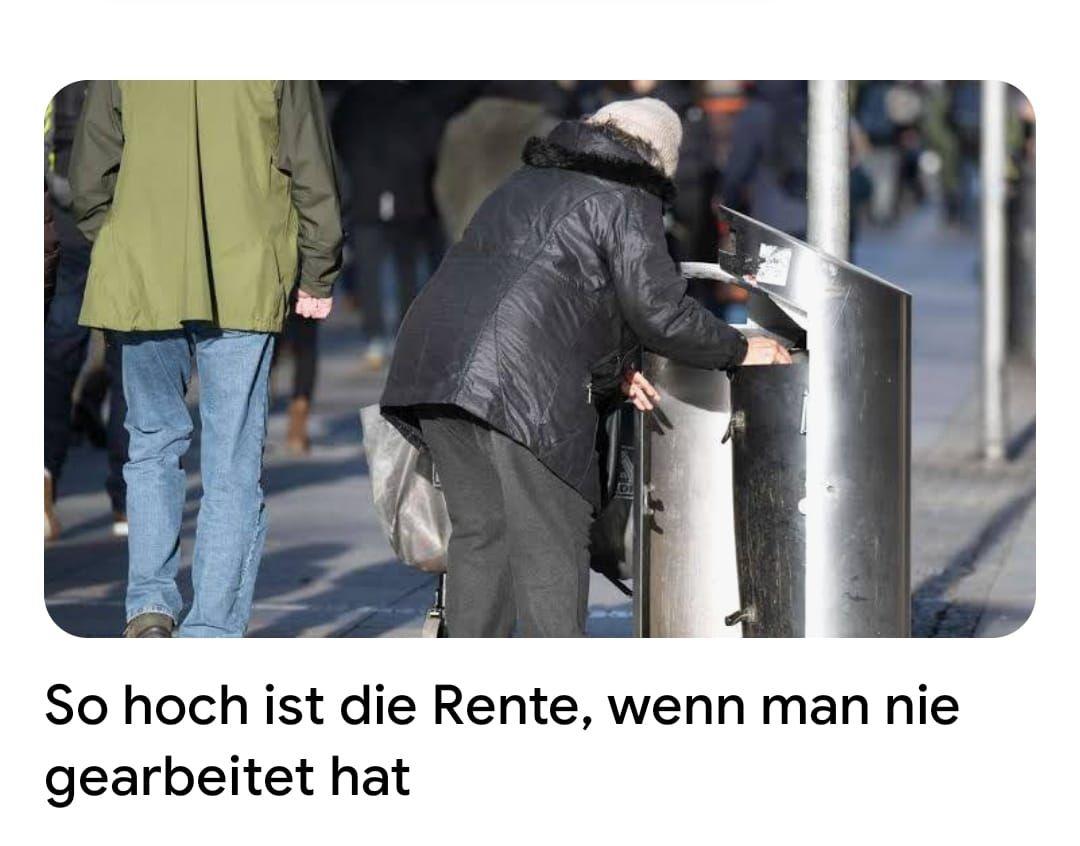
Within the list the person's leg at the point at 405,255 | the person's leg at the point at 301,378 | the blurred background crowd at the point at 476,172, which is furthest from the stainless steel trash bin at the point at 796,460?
the person's leg at the point at 405,255

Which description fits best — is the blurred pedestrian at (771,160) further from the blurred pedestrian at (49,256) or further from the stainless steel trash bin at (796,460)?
the stainless steel trash bin at (796,460)

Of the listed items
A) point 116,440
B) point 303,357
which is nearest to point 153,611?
point 116,440

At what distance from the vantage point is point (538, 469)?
5633mm

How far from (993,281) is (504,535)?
574 cm

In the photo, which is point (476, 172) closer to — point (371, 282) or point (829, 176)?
point (371, 282)

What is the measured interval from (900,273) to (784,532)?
65.3ft

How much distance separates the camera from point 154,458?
604 centimetres

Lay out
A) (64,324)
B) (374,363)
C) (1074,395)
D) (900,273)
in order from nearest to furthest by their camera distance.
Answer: (1074,395) → (64,324) → (374,363) → (900,273)

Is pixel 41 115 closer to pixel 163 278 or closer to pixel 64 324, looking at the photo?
pixel 163 278

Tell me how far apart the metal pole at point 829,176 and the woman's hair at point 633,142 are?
0.52m

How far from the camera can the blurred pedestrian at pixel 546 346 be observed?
18.2 ft

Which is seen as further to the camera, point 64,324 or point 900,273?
point 900,273

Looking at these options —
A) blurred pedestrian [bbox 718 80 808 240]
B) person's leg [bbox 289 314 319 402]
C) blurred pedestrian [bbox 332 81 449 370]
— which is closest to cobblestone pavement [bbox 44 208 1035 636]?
person's leg [bbox 289 314 319 402]
